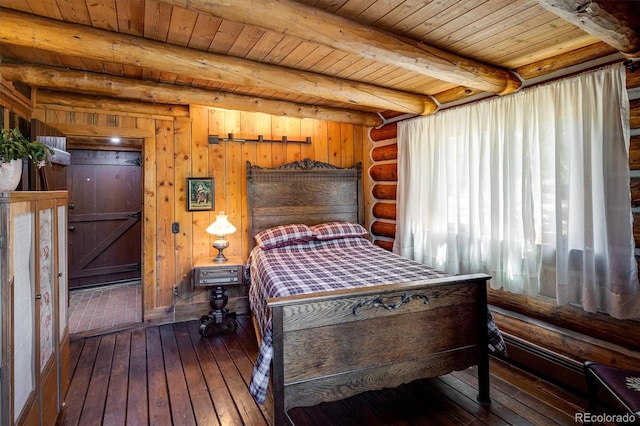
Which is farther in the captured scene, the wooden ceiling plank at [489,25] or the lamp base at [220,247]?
the lamp base at [220,247]

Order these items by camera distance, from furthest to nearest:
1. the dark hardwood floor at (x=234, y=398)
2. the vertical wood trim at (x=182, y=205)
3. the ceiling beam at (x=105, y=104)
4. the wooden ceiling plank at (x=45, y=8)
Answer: the vertical wood trim at (x=182, y=205) → the ceiling beam at (x=105, y=104) → the dark hardwood floor at (x=234, y=398) → the wooden ceiling plank at (x=45, y=8)

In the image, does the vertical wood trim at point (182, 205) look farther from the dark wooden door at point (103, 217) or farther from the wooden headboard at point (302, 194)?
the dark wooden door at point (103, 217)

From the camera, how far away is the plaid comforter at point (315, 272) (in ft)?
6.83

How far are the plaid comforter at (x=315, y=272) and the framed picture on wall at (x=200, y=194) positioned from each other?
798mm

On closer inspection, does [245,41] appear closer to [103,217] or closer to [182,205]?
[182,205]

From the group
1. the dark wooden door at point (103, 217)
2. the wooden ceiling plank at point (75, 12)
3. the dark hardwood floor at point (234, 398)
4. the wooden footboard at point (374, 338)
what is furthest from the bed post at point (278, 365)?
the dark wooden door at point (103, 217)

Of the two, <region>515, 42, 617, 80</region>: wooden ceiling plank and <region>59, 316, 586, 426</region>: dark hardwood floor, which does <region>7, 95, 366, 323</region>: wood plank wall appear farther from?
<region>515, 42, 617, 80</region>: wooden ceiling plank

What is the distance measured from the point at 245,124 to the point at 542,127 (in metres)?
3.16

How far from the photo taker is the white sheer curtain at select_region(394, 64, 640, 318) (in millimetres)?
2273

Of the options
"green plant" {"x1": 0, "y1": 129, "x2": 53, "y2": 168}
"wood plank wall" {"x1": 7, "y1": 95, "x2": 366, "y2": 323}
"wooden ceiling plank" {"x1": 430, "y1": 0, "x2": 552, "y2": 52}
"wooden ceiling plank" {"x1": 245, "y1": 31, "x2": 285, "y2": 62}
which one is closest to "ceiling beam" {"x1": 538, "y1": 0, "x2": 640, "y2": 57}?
"wooden ceiling plank" {"x1": 430, "y1": 0, "x2": 552, "y2": 52}

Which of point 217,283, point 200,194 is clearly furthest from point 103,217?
point 217,283

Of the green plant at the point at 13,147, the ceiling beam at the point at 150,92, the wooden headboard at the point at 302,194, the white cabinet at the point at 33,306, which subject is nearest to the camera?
the white cabinet at the point at 33,306
